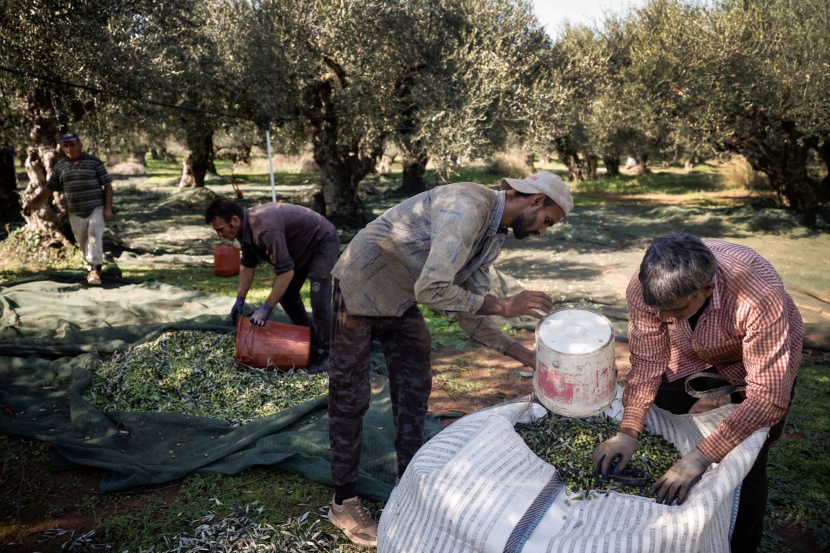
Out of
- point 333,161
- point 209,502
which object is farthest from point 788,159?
point 209,502

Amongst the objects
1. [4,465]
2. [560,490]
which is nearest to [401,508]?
[560,490]

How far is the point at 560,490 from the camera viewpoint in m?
2.28

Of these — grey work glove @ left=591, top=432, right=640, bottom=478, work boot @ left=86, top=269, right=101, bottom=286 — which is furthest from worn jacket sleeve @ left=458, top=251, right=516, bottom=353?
work boot @ left=86, top=269, right=101, bottom=286

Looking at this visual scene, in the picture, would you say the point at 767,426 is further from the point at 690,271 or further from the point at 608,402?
the point at 690,271

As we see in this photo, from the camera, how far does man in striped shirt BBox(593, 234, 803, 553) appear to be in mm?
2104

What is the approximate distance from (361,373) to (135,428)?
1.95 meters

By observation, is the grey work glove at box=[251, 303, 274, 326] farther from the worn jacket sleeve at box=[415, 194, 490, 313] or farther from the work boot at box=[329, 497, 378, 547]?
the worn jacket sleeve at box=[415, 194, 490, 313]

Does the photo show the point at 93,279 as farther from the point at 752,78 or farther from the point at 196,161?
the point at 196,161

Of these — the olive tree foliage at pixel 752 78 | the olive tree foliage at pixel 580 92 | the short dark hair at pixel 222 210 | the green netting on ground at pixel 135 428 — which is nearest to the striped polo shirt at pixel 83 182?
the green netting on ground at pixel 135 428

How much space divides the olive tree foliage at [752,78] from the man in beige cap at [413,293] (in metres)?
10.0

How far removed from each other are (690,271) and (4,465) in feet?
12.9

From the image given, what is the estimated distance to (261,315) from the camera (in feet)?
15.4

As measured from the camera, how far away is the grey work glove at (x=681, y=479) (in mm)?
2166

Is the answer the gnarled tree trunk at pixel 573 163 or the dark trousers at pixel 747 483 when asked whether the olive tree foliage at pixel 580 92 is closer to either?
the gnarled tree trunk at pixel 573 163
